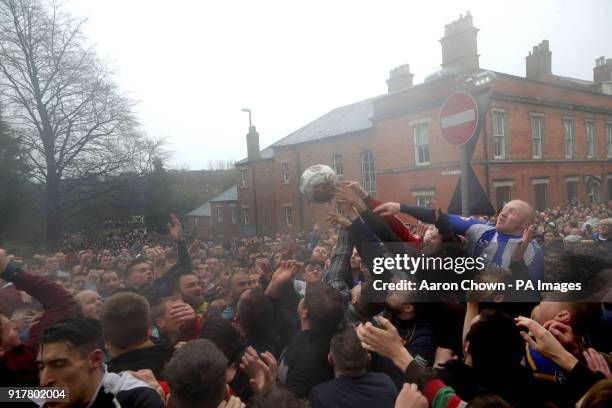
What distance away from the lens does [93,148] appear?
3.16m

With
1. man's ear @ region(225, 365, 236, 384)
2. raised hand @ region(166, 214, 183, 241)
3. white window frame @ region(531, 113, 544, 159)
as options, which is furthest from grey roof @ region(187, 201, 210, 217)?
white window frame @ region(531, 113, 544, 159)

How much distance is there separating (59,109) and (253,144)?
5.40 feet

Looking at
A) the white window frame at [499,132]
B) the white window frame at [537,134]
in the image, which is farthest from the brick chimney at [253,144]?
the white window frame at [537,134]

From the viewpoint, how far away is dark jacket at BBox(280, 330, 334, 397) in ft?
5.98

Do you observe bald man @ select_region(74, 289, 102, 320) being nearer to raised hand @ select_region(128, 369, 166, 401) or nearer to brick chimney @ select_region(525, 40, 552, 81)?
raised hand @ select_region(128, 369, 166, 401)

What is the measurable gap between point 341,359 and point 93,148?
276 cm

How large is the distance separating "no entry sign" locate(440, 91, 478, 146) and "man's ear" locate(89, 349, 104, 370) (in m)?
2.31

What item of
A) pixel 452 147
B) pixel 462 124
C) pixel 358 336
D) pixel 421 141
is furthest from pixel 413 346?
pixel 421 141

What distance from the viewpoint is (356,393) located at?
5.17ft

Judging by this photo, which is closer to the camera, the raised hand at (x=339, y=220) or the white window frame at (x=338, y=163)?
the raised hand at (x=339, y=220)

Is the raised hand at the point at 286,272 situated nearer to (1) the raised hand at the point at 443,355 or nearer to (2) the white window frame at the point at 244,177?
(1) the raised hand at the point at 443,355

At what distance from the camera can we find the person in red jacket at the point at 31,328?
1.72 m

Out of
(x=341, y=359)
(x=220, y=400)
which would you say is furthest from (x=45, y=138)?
(x=341, y=359)

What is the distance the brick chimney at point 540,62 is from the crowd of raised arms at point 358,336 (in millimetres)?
1506
